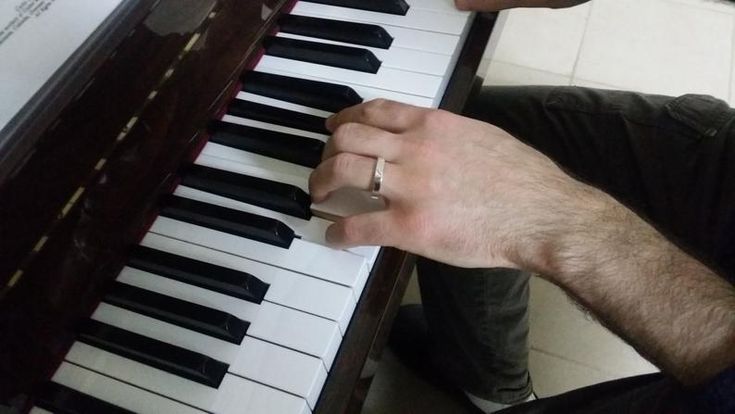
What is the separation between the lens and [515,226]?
631 mm

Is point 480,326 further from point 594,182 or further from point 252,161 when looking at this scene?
point 252,161

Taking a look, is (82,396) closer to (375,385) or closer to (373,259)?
(373,259)

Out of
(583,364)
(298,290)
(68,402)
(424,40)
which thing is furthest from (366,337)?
(583,364)

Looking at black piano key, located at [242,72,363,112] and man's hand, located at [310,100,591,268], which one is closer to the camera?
man's hand, located at [310,100,591,268]

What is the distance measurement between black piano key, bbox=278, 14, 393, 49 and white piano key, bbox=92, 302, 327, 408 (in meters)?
0.41

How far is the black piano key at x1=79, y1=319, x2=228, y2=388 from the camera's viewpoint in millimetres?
583

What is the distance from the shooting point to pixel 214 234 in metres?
0.67

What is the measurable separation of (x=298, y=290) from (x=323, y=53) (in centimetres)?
33

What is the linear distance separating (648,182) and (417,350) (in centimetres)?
56

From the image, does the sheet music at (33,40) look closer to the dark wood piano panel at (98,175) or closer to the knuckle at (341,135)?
the dark wood piano panel at (98,175)

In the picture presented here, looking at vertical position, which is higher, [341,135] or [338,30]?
[338,30]

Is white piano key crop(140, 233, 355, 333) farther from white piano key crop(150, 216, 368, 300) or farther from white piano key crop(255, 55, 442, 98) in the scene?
white piano key crop(255, 55, 442, 98)

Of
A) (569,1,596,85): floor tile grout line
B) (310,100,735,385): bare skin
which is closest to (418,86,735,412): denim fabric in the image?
(310,100,735,385): bare skin

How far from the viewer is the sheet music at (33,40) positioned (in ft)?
1.79
